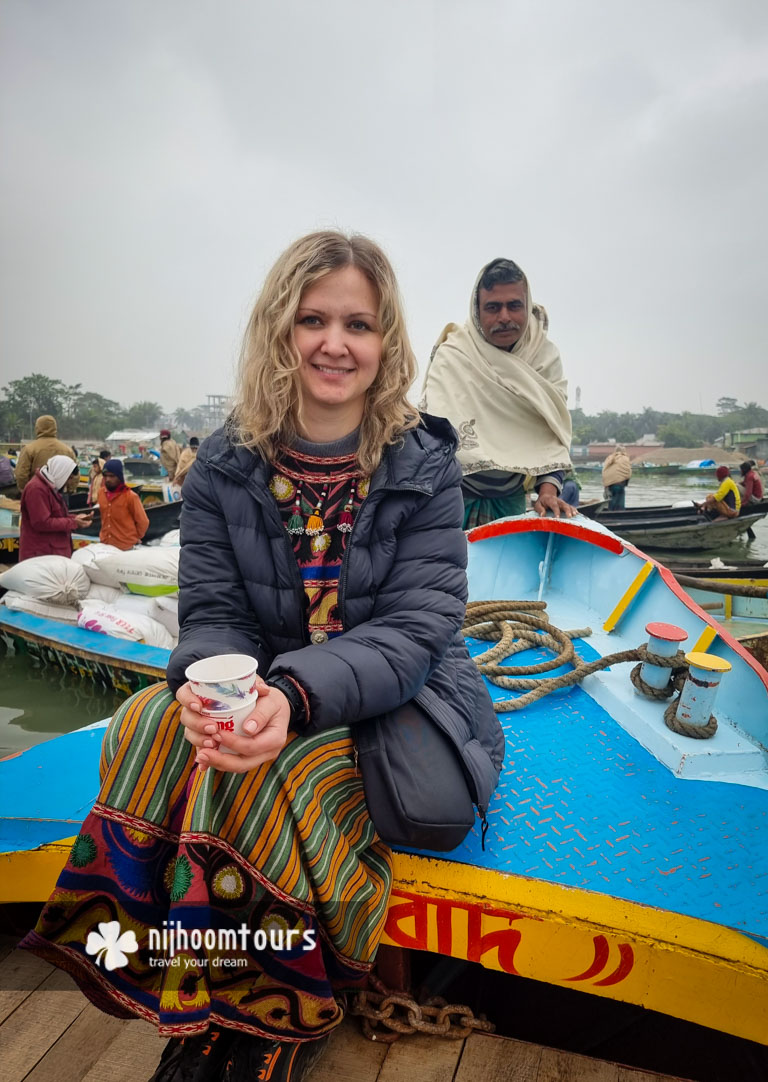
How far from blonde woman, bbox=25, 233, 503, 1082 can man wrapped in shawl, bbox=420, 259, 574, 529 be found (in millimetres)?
1928

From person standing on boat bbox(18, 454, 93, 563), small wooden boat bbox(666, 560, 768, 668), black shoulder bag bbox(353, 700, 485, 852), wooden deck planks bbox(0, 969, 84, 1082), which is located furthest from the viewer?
person standing on boat bbox(18, 454, 93, 563)

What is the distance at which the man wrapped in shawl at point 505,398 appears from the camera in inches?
130

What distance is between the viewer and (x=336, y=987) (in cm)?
112

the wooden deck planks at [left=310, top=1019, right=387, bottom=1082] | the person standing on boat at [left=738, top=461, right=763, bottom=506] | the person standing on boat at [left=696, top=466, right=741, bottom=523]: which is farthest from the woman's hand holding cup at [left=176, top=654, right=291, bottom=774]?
the person standing on boat at [left=738, top=461, right=763, bottom=506]

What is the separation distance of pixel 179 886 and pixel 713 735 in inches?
57.8

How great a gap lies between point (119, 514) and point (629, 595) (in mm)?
4877

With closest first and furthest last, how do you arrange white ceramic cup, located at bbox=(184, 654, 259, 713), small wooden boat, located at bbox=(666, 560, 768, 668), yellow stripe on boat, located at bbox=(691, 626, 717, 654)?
white ceramic cup, located at bbox=(184, 654, 259, 713)
yellow stripe on boat, located at bbox=(691, 626, 717, 654)
small wooden boat, located at bbox=(666, 560, 768, 668)

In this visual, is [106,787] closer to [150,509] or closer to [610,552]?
[610,552]

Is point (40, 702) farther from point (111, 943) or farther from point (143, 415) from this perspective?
point (143, 415)

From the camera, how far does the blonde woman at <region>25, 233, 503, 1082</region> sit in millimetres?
997

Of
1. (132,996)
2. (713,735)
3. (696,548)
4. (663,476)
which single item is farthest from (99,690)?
(663,476)

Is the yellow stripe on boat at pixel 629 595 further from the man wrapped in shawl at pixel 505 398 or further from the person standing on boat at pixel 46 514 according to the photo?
the person standing on boat at pixel 46 514

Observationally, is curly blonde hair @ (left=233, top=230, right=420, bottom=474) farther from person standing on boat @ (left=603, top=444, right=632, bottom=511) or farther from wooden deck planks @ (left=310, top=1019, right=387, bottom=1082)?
person standing on boat @ (left=603, top=444, right=632, bottom=511)

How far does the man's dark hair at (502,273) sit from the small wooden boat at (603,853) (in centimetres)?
202
